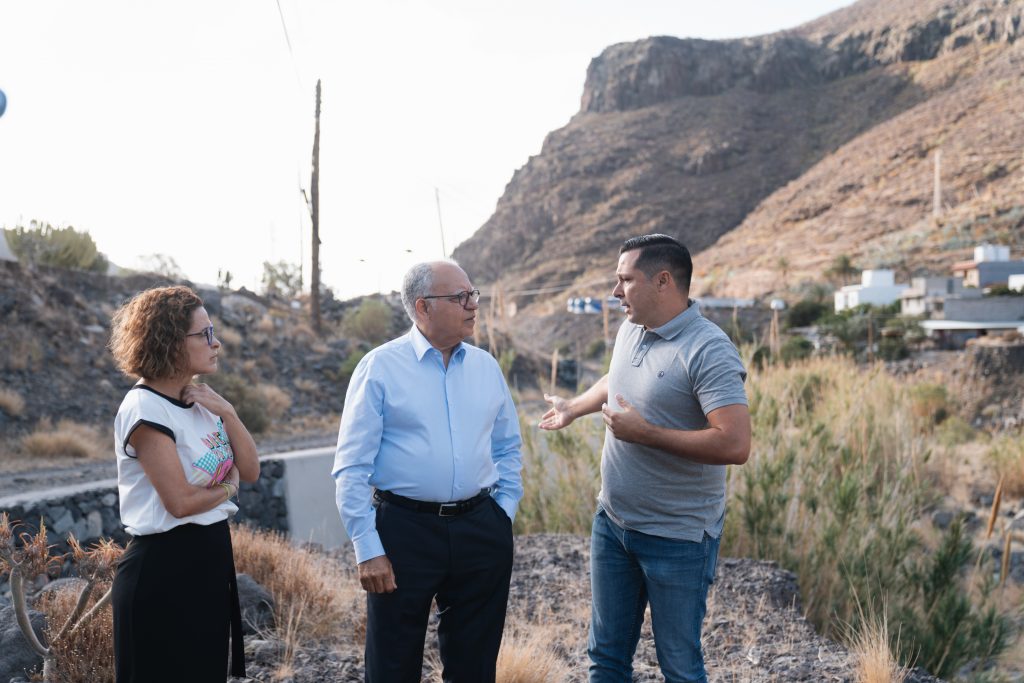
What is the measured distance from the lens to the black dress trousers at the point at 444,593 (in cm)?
297

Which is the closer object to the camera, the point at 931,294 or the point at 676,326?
the point at 676,326

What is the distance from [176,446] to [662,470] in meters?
1.61

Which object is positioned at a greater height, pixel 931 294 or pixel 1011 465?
pixel 931 294

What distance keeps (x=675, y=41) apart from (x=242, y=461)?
358ft

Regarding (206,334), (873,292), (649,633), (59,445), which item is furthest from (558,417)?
(873,292)

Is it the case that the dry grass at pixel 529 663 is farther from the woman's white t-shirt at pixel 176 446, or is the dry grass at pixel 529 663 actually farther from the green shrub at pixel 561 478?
the green shrub at pixel 561 478

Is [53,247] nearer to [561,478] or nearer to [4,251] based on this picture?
[4,251]

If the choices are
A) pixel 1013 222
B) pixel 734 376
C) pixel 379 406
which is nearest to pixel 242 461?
pixel 379 406

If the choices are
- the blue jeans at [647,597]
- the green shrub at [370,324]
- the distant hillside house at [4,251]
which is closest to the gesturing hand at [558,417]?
the blue jeans at [647,597]

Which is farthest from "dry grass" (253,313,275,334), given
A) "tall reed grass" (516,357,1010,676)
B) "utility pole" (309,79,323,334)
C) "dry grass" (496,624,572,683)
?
"dry grass" (496,624,572,683)

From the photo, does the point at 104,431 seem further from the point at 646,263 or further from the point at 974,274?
the point at 974,274

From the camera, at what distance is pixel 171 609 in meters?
2.79

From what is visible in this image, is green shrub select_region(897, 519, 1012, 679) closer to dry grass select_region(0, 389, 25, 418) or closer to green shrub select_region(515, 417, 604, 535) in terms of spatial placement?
green shrub select_region(515, 417, 604, 535)

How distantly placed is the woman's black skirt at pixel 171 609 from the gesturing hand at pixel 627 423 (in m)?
1.34
